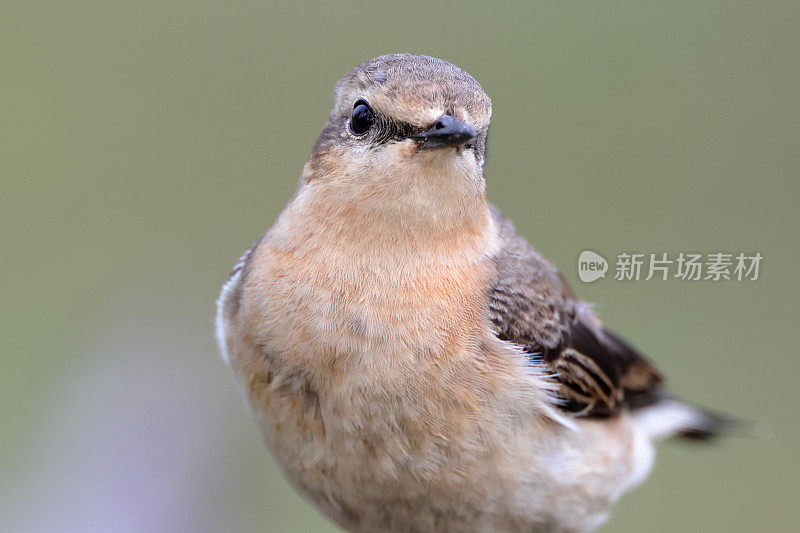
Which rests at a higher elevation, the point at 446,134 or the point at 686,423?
the point at 446,134

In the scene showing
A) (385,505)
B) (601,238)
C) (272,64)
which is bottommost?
(385,505)

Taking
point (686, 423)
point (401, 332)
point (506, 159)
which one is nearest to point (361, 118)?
point (401, 332)

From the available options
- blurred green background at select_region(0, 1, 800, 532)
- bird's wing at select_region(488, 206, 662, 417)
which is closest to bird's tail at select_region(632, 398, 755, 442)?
bird's wing at select_region(488, 206, 662, 417)

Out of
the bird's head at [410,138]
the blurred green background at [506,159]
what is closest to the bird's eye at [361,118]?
the bird's head at [410,138]

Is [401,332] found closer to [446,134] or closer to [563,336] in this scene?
[446,134]

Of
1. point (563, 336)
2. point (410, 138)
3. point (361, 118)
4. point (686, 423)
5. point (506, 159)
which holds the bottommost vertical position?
point (686, 423)

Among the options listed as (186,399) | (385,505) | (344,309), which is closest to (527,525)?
(385,505)

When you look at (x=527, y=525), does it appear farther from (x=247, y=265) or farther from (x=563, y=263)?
(x=563, y=263)
